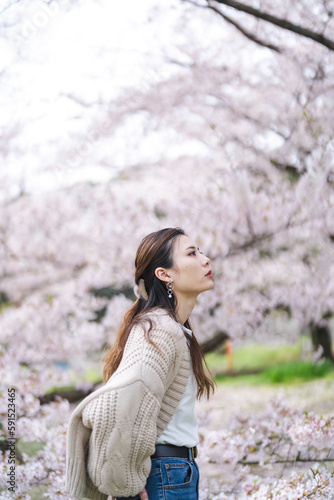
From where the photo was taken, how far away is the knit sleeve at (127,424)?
1.37m

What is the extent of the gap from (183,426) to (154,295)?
439 mm

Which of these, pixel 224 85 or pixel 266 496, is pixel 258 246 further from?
pixel 266 496

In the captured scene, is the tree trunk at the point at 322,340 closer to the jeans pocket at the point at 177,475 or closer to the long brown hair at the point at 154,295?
the long brown hair at the point at 154,295

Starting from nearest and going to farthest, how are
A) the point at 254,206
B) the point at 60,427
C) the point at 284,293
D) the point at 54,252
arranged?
1. the point at 60,427
2. the point at 254,206
3. the point at 284,293
4. the point at 54,252

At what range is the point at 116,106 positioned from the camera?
6.02m

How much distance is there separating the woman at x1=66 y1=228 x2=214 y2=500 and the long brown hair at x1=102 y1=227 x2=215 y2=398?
0.5 inches

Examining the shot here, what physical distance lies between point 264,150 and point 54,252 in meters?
3.02

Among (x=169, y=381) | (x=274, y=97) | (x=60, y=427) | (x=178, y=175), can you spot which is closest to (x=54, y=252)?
(x=178, y=175)

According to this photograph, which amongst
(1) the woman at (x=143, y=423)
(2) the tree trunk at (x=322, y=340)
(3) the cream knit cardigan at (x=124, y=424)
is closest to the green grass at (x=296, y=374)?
(2) the tree trunk at (x=322, y=340)

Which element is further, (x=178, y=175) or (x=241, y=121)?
(x=178, y=175)

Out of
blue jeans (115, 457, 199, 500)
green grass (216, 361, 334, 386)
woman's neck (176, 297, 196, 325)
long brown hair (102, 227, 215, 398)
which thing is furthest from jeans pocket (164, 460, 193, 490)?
green grass (216, 361, 334, 386)

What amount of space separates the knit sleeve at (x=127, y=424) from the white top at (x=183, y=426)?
110 mm

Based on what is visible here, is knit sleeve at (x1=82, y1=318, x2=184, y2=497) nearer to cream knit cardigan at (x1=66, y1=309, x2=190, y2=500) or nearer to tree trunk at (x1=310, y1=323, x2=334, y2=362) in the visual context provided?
cream knit cardigan at (x1=66, y1=309, x2=190, y2=500)

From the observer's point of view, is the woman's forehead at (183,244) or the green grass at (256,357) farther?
the green grass at (256,357)
